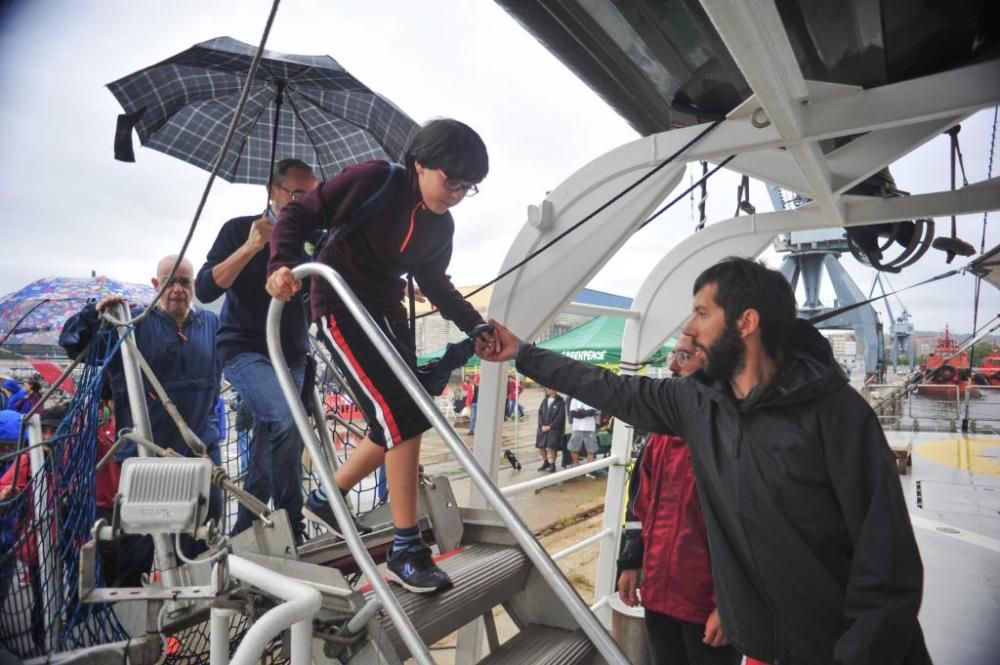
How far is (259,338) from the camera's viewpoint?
248 cm

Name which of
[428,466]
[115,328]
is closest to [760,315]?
[115,328]

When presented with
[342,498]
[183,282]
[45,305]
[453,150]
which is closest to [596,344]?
[183,282]

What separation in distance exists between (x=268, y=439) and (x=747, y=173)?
8.63 feet

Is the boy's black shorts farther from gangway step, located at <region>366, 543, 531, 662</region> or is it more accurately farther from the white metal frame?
the white metal frame

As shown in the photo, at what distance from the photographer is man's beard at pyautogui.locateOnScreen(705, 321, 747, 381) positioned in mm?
1695

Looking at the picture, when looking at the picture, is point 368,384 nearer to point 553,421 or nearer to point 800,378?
point 800,378

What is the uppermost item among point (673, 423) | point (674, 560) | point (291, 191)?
point (291, 191)

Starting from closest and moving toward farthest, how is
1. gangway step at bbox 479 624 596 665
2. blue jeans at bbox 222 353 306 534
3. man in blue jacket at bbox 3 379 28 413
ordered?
gangway step at bbox 479 624 596 665 → blue jeans at bbox 222 353 306 534 → man in blue jacket at bbox 3 379 28 413

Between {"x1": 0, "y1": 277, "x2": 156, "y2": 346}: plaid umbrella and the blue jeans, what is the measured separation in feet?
16.7

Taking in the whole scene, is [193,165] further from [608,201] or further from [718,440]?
[718,440]

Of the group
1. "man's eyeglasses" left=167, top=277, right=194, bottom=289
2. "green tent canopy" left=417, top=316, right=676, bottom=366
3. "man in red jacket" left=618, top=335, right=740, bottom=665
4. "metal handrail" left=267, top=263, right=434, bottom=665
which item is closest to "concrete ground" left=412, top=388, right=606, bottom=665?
"man in red jacket" left=618, top=335, right=740, bottom=665

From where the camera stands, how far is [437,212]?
197 cm

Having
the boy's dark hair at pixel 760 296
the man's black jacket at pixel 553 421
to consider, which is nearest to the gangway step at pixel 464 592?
the boy's dark hair at pixel 760 296

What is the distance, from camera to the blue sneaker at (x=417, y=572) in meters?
1.64
